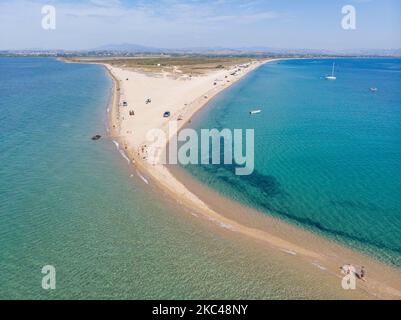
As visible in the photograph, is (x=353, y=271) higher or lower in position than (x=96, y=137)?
lower

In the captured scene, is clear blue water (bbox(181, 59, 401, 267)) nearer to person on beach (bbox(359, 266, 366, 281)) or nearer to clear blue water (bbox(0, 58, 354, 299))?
person on beach (bbox(359, 266, 366, 281))

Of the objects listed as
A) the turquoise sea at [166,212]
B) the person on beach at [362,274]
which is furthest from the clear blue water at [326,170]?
the person on beach at [362,274]

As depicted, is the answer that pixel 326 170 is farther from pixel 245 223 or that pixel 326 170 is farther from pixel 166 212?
pixel 166 212

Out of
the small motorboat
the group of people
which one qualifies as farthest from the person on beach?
the small motorboat

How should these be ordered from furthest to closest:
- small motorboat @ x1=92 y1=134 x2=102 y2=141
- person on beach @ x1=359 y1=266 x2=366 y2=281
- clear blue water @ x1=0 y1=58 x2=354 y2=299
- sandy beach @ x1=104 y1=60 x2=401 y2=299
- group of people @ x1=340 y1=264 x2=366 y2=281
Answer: small motorboat @ x1=92 y1=134 x2=102 y2=141, sandy beach @ x1=104 y1=60 x2=401 y2=299, group of people @ x1=340 y1=264 x2=366 y2=281, person on beach @ x1=359 y1=266 x2=366 y2=281, clear blue water @ x1=0 y1=58 x2=354 y2=299

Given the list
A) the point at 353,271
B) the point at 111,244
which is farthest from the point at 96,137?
the point at 353,271
